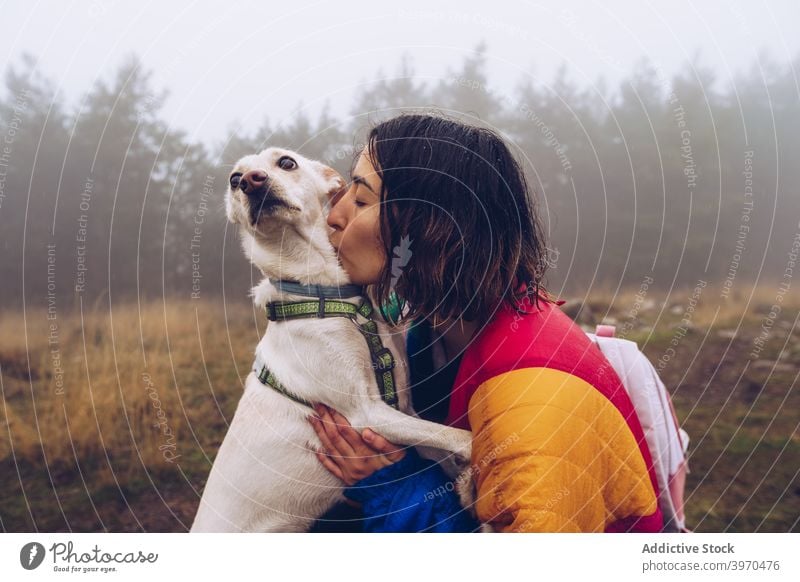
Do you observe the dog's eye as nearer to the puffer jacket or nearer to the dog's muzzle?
the dog's muzzle

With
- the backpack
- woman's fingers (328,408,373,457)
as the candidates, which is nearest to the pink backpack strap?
the backpack

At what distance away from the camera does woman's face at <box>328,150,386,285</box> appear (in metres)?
1.50

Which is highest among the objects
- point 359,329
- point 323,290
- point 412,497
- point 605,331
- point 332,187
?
point 332,187

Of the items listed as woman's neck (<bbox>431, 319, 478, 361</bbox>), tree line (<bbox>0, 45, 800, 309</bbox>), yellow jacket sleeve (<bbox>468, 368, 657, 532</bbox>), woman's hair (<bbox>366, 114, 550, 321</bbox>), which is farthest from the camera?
tree line (<bbox>0, 45, 800, 309</bbox>)

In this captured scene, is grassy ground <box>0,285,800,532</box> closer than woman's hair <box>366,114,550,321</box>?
No

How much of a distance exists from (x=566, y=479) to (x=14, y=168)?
1660mm

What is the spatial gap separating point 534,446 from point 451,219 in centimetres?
55

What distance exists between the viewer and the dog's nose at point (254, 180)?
1.52m

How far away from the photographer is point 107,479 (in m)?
1.80

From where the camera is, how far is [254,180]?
1521 millimetres

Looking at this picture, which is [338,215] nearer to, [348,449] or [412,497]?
[348,449]

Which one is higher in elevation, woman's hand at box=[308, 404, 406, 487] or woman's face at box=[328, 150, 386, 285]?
woman's face at box=[328, 150, 386, 285]

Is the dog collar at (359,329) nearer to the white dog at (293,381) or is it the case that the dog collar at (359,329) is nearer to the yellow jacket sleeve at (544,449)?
the white dog at (293,381)

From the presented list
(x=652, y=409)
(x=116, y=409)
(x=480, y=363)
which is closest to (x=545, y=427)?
(x=480, y=363)
